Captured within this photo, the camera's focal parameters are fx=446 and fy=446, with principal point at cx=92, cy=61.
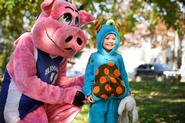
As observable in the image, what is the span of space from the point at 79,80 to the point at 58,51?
0.63 meters

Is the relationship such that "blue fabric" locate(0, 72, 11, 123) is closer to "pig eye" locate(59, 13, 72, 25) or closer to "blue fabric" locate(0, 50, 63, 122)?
"blue fabric" locate(0, 50, 63, 122)

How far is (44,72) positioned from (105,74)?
4.87 ft

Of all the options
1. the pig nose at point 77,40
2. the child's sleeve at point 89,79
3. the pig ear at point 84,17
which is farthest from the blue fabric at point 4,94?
the child's sleeve at point 89,79

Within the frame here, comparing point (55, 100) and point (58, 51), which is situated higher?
point (58, 51)

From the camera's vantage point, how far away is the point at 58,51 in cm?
371

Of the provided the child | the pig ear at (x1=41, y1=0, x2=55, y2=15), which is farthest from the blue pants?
the pig ear at (x1=41, y1=0, x2=55, y2=15)

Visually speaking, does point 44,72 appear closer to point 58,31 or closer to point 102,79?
point 58,31

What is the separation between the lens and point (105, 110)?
516 cm

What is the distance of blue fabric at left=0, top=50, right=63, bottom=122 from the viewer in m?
3.70

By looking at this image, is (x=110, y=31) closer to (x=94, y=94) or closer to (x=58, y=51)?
(x=94, y=94)

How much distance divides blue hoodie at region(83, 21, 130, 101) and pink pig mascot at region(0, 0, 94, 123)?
1026 mm

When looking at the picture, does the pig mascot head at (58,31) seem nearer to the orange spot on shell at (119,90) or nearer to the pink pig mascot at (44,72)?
the pink pig mascot at (44,72)

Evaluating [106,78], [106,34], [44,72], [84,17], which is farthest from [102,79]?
[44,72]

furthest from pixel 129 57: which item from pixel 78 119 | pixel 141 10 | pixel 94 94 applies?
pixel 94 94
